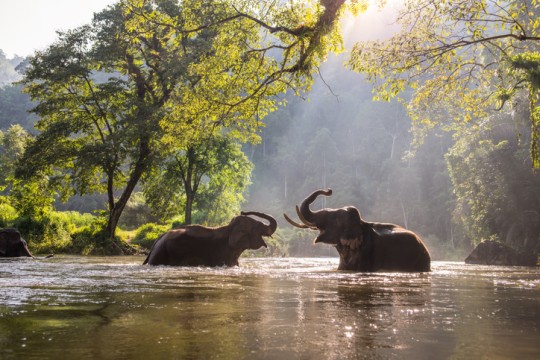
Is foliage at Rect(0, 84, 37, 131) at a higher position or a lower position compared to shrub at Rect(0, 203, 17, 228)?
higher

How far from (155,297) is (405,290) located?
2.87 meters

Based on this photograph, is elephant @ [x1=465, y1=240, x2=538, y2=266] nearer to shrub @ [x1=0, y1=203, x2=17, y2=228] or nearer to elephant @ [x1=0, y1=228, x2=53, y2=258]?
elephant @ [x1=0, y1=228, x2=53, y2=258]

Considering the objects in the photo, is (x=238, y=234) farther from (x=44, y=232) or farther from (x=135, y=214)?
(x=135, y=214)

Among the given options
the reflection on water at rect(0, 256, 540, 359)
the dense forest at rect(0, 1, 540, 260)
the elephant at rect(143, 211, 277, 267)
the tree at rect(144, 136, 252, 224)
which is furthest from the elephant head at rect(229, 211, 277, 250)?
the tree at rect(144, 136, 252, 224)

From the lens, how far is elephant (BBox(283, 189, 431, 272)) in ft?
33.4

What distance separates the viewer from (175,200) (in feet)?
105

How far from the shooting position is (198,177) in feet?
97.0

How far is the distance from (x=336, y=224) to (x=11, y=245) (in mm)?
10273

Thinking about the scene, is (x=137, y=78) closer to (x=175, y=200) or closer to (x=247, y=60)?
(x=175, y=200)

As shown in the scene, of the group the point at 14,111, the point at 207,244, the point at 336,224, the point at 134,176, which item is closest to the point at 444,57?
the point at 336,224

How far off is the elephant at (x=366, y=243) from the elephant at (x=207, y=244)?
141 cm

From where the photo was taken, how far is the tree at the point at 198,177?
28172 millimetres

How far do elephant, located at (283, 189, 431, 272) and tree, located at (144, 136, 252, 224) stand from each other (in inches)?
670

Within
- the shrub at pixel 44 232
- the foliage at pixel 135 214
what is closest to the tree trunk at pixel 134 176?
the shrub at pixel 44 232
